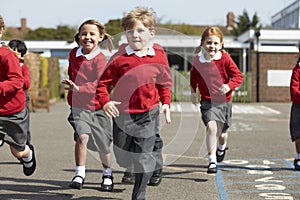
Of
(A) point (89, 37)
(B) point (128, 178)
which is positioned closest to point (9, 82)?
(A) point (89, 37)

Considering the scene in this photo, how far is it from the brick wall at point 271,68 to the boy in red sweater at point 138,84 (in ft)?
73.0

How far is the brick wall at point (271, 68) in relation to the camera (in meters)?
27.2

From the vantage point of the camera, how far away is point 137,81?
5.65m

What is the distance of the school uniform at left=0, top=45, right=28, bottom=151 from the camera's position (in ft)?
18.6

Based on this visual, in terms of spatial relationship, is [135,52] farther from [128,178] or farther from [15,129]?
[128,178]

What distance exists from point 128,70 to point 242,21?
73211 millimetres

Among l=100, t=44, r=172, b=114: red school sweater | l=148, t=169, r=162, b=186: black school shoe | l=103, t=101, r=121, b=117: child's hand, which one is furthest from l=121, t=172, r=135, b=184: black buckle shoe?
l=103, t=101, r=121, b=117: child's hand

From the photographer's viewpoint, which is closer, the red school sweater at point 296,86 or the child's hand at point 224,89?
the child's hand at point 224,89

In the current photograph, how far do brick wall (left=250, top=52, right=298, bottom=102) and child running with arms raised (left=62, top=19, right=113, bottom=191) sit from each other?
2161cm

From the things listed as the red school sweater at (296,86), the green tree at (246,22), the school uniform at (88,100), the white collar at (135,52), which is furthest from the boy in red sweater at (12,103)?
the green tree at (246,22)

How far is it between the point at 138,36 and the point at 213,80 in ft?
7.06

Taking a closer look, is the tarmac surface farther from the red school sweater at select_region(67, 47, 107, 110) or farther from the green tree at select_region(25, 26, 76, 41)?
the green tree at select_region(25, 26, 76, 41)

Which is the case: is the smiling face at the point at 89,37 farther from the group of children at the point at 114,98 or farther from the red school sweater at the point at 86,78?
the red school sweater at the point at 86,78

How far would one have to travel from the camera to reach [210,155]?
7484 millimetres
